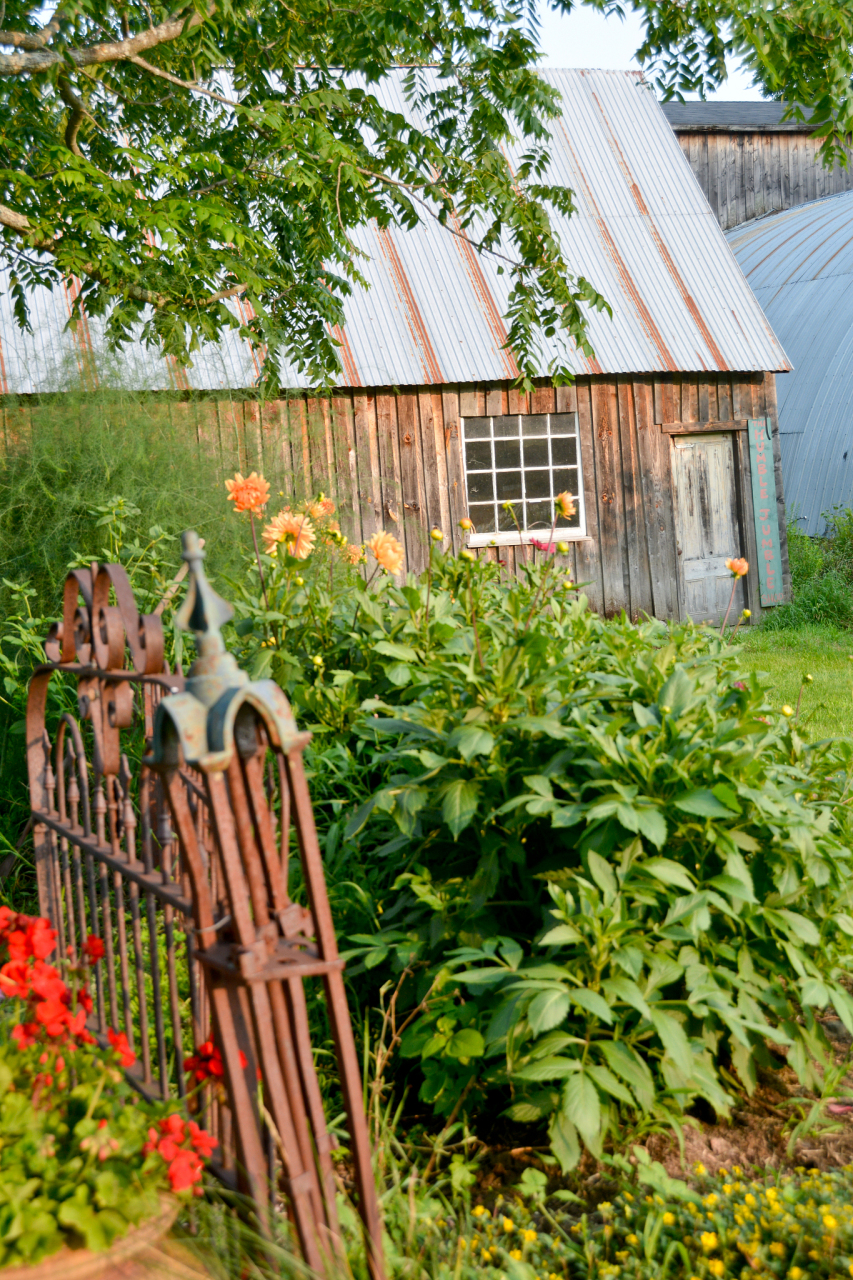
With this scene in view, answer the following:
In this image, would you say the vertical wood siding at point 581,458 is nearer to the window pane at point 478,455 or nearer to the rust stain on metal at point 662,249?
the window pane at point 478,455

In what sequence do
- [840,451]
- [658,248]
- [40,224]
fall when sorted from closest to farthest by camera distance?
[40,224] → [658,248] → [840,451]

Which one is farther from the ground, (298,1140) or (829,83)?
(829,83)

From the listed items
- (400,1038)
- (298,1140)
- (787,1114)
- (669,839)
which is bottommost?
(787,1114)

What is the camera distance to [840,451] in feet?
39.7

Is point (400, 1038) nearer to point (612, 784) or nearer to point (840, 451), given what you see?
point (612, 784)

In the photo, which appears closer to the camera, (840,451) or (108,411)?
(108,411)

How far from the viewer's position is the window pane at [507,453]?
391 inches

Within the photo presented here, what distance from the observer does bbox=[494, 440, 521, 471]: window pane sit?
9.92m

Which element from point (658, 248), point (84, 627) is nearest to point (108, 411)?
point (84, 627)

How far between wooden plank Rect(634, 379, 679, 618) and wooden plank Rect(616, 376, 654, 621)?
38 mm

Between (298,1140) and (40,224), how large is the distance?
414 centimetres

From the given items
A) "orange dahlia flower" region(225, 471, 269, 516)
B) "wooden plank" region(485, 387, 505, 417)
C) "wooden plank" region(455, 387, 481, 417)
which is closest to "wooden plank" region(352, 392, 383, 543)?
"wooden plank" region(455, 387, 481, 417)

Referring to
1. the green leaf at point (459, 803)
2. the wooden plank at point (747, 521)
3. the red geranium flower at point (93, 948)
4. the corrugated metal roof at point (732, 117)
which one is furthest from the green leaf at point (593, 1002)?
the corrugated metal roof at point (732, 117)

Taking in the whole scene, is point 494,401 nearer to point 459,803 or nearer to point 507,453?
point 507,453
